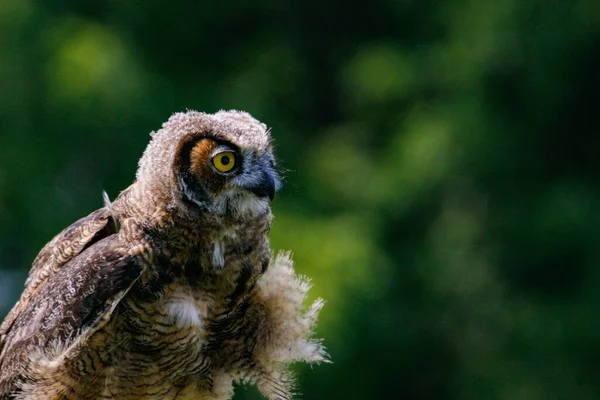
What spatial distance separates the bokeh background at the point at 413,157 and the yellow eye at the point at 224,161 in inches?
184

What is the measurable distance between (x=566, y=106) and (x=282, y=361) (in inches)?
280

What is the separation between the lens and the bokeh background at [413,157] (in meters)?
8.52

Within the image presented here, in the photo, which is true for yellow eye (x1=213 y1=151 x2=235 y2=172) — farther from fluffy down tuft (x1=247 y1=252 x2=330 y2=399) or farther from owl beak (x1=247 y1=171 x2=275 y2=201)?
fluffy down tuft (x1=247 y1=252 x2=330 y2=399)

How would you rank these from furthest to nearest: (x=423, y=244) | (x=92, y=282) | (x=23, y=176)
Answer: (x=423, y=244)
(x=23, y=176)
(x=92, y=282)

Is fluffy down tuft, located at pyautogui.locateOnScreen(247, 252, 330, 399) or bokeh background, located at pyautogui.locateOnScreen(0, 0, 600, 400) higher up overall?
bokeh background, located at pyautogui.locateOnScreen(0, 0, 600, 400)

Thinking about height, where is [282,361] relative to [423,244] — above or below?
below

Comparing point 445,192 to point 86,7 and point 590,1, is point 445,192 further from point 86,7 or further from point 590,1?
point 86,7

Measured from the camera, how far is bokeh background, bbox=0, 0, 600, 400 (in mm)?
8516

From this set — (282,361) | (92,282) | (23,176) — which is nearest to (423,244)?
(23,176)

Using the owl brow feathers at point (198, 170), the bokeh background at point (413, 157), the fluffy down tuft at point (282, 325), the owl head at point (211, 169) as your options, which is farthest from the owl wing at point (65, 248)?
the bokeh background at point (413, 157)

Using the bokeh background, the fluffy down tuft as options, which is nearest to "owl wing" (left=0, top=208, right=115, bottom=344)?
the fluffy down tuft

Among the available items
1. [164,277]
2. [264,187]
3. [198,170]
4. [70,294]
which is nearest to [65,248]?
[70,294]

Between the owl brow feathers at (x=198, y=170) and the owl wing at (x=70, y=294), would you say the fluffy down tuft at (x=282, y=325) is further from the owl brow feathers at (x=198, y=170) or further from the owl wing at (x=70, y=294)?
the owl wing at (x=70, y=294)

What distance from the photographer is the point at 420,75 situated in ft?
33.2
